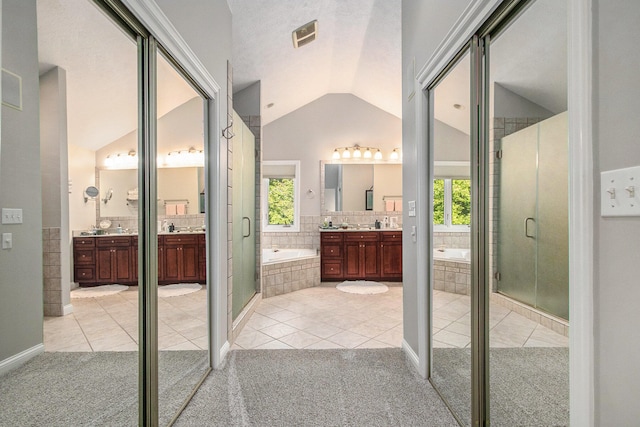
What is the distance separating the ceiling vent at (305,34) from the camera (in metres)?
3.41

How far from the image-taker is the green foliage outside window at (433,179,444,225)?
6.19 feet

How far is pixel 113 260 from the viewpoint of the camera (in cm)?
124

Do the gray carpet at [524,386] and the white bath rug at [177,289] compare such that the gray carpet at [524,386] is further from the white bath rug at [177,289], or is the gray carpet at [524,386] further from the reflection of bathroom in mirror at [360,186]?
the reflection of bathroom in mirror at [360,186]

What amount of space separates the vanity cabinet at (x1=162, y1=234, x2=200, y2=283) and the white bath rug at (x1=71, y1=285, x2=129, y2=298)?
343mm

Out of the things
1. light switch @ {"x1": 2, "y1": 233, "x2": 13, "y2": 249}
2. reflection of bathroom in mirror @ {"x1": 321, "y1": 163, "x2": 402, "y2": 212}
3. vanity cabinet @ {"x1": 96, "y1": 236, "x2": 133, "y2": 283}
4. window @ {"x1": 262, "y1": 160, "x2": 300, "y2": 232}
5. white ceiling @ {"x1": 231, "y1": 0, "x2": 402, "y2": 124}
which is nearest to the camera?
light switch @ {"x1": 2, "y1": 233, "x2": 13, "y2": 249}

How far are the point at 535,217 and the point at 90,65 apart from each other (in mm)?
1691

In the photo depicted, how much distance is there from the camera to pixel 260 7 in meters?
2.85

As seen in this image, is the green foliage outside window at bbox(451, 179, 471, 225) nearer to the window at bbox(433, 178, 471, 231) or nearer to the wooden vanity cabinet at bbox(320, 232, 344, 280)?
the window at bbox(433, 178, 471, 231)

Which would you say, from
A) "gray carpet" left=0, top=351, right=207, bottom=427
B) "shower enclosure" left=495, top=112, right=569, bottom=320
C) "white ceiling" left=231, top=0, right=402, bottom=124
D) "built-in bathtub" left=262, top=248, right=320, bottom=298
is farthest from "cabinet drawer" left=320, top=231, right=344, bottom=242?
"shower enclosure" left=495, top=112, right=569, bottom=320

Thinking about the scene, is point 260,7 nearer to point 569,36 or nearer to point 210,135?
point 210,135

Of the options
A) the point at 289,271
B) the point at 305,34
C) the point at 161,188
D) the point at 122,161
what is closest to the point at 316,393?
the point at 161,188

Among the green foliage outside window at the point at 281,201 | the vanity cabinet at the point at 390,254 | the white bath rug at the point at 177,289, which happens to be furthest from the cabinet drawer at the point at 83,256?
the green foliage outside window at the point at 281,201

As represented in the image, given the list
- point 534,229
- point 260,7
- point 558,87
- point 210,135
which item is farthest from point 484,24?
point 260,7

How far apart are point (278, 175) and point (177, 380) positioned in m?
4.15
